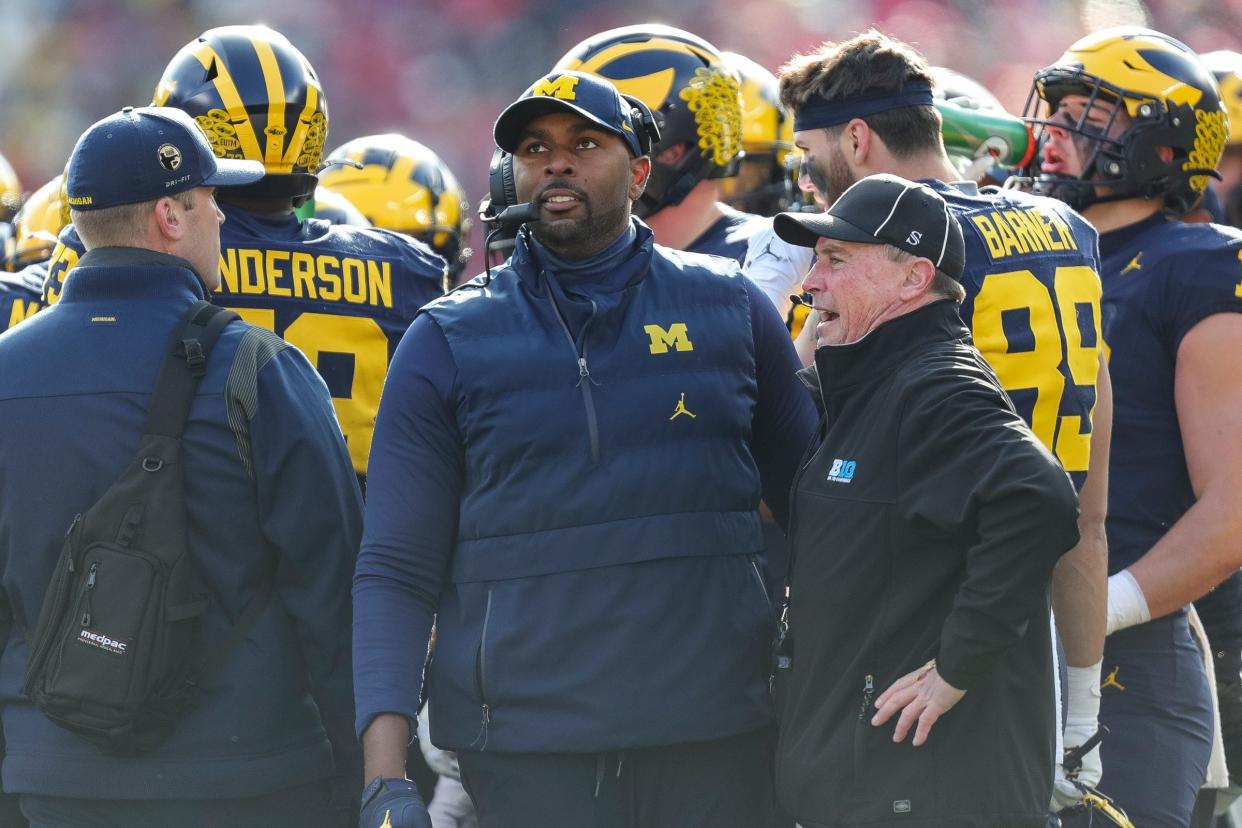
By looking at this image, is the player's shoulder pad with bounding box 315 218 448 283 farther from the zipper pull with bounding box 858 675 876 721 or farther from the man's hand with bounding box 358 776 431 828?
the zipper pull with bounding box 858 675 876 721

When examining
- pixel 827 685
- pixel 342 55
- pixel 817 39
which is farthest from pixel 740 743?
pixel 342 55

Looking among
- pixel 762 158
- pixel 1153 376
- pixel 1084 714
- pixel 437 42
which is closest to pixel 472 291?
pixel 1084 714

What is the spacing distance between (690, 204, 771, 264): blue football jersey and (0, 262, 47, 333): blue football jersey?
7.42 feet

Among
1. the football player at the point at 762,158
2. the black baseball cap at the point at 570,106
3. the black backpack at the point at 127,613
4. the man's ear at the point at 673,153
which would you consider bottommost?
the football player at the point at 762,158

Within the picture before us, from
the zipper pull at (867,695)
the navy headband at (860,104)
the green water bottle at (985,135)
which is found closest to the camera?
the zipper pull at (867,695)

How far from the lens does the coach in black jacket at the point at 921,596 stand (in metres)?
2.63

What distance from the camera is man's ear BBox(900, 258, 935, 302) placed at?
9.83 ft

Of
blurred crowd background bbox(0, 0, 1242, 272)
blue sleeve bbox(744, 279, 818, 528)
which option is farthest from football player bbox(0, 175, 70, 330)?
blurred crowd background bbox(0, 0, 1242, 272)

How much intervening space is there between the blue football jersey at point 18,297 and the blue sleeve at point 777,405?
2982mm

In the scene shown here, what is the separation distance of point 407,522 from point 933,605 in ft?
3.26

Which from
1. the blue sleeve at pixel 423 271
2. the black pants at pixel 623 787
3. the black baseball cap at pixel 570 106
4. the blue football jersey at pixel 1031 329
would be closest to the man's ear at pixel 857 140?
the blue football jersey at pixel 1031 329

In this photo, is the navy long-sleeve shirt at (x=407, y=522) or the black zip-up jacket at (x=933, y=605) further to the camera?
the navy long-sleeve shirt at (x=407, y=522)

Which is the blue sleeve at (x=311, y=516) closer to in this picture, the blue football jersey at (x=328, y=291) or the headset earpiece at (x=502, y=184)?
the headset earpiece at (x=502, y=184)

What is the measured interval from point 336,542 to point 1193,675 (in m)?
2.14
